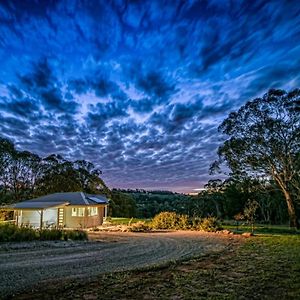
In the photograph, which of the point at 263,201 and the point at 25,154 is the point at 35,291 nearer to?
the point at 25,154

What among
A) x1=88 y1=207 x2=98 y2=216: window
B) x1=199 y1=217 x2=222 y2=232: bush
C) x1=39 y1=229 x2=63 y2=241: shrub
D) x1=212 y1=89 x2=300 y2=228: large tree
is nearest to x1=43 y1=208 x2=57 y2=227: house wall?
x1=88 y1=207 x2=98 y2=216: window

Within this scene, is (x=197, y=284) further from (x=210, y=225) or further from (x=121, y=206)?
(x=121, y=206)

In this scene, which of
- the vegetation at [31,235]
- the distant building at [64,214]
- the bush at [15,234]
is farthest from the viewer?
the distant building at [64,214]

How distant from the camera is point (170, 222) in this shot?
25844mm

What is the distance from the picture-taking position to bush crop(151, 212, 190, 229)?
82.9 ft

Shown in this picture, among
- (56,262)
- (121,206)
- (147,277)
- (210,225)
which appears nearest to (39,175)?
(121,206)

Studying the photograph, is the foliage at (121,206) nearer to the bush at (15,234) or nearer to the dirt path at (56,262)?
the bush at (15,234)

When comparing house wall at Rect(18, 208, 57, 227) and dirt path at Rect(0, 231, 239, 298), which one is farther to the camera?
house wall at Rect(18, 208, 57, 227)

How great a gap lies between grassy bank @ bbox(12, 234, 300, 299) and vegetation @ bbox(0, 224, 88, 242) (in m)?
9.83

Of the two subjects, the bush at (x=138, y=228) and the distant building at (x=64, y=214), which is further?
the distant building at (x=64, y=214)

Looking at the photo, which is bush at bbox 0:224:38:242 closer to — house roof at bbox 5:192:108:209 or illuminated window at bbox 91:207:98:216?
house roof at bbox 5:192:108:209

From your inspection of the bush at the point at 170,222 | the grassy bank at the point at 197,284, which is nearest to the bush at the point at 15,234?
the grassy bank at the point at 197,284

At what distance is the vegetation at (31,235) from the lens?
49.9 feet

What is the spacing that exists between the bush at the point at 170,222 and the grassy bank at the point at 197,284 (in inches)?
662
